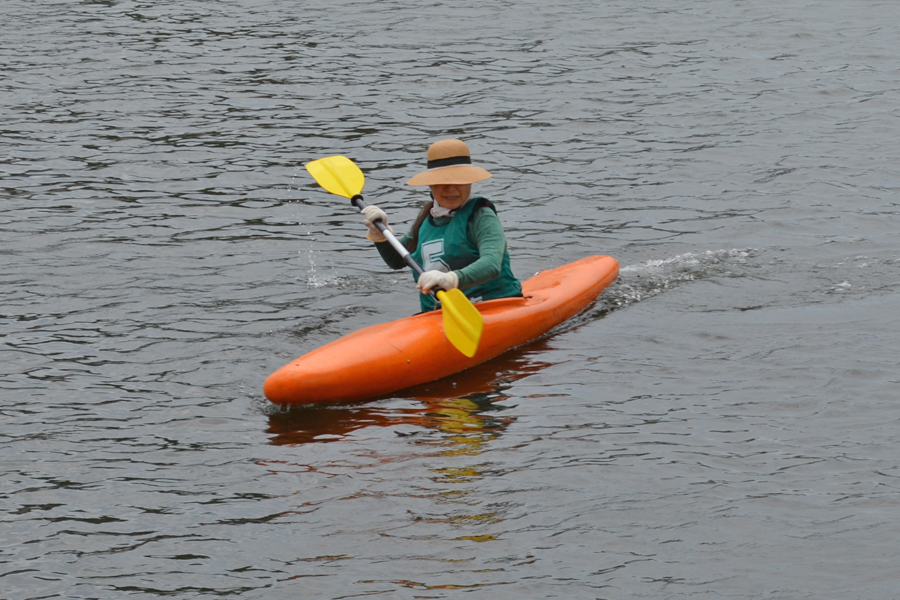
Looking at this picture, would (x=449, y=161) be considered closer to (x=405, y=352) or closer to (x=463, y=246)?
(x=463, y=246)

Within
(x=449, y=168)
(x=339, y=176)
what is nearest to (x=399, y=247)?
(x=449, y=168)

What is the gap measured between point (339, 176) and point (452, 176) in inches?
41.6

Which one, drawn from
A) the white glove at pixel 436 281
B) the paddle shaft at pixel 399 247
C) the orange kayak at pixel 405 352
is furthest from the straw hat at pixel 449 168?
the orange kayak at pixel 405 352

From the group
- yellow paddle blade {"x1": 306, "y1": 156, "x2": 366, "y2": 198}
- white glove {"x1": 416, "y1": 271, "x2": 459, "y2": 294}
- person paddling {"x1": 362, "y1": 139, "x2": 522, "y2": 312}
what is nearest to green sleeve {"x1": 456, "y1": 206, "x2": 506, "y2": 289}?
person paddling {"x1": 362, "y1": 139, "x2": 522, "y2": 312}

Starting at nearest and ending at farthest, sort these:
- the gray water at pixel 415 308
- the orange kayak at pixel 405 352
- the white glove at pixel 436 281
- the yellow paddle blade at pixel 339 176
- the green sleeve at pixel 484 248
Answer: the gray water at pixel 415 308 < the orange kayak at pixel 405 352 < the white glove at pixel 436 281 < the green sleeve at pixel 484 248 < the yellow paddle blade at pixel 339 176

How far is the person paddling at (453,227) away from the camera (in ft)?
19.3

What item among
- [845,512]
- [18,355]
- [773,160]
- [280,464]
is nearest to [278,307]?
[18,355]

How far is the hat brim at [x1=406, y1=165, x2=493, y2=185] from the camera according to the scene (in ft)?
19.2

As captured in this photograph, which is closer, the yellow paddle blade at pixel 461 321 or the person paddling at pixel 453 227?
the yellow paddle blade at pixel 461 321

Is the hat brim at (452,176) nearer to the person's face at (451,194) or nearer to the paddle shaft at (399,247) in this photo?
the person's face at (451,194)

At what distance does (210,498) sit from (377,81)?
356 inches

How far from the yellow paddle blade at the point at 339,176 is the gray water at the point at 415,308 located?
0.85 meters

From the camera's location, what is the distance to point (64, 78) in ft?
41.1

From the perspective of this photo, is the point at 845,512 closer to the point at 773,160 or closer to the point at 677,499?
the point at 677,499
